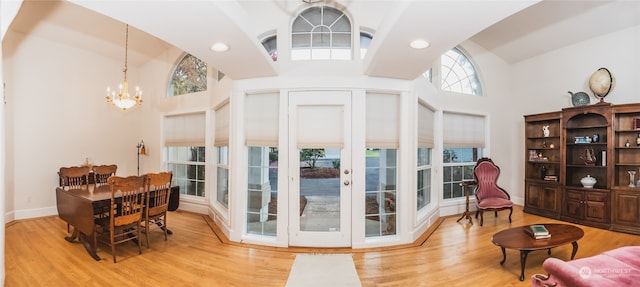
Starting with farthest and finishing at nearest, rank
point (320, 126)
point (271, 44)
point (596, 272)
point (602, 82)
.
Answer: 1. point (602, 82)
2. point (271, 44)
3. point (320, 126)
4. point (596, 272)

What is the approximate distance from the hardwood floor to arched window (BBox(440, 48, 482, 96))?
2.59 metres

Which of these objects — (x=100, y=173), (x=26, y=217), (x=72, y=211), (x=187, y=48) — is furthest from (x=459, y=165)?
(x=26, y=217)

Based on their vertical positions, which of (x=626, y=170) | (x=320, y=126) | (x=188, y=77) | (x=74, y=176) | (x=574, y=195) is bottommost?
(x=574, y=195)

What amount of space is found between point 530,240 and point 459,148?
2569mm

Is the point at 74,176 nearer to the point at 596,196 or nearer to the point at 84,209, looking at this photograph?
the point at 84,209

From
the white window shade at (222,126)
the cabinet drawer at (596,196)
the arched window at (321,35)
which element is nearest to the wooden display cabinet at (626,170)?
the cabinet drawer at (596,196)

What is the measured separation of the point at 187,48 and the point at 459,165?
15.3 ft

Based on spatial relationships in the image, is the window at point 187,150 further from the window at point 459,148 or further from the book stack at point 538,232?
the book stack at point 538,232

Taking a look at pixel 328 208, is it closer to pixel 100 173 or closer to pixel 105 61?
pixel 100 173

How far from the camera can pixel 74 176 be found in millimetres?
4352

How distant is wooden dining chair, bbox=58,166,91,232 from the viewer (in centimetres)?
429

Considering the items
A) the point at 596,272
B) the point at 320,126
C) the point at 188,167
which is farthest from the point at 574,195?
the point at 188,167

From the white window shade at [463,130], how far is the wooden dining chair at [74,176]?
5761 mm

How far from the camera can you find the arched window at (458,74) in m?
4.98
